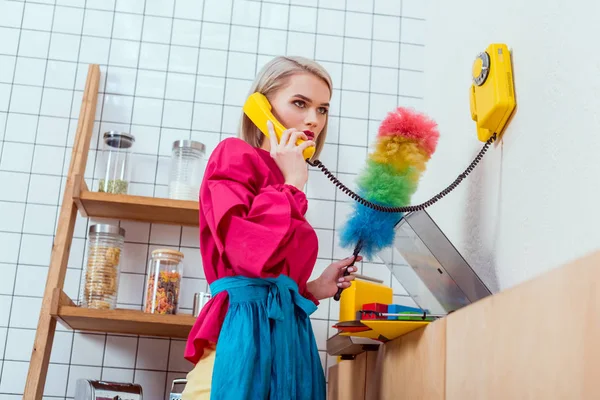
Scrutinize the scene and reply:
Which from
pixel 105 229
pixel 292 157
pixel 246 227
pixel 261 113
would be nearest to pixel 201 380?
pixel 246 227

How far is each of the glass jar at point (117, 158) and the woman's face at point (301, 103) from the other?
2.12 ft

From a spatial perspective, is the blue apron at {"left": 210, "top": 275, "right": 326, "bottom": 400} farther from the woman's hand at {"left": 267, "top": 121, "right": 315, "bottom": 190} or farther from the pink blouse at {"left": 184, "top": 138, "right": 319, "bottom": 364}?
the woman's hand at {"left": 267, "top": 121, "right": 315, "bottom": 190}

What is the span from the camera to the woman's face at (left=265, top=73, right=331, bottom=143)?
147cm

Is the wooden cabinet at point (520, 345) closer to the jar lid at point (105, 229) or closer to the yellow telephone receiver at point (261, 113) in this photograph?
the yellow telephone receiver at point (261, 113)

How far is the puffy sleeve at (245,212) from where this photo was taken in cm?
116

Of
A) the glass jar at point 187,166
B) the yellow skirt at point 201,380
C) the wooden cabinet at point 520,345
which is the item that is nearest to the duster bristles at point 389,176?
the wooden cabinet at point 520,345

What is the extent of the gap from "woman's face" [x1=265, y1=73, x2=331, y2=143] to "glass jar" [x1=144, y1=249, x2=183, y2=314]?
0.61 m

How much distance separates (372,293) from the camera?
5.81 feet

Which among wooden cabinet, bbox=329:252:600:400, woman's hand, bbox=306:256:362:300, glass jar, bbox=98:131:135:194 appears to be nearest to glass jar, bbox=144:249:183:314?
glass jar, bbox=98:131:135:194

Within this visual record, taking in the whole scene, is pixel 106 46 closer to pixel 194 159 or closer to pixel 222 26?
pixel 222 26

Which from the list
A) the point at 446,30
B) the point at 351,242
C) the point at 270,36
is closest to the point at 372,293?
the point at 351,242

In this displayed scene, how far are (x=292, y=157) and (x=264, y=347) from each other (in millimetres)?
353

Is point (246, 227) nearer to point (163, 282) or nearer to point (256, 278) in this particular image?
point (256, 278)

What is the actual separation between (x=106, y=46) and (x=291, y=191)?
1207 mm
